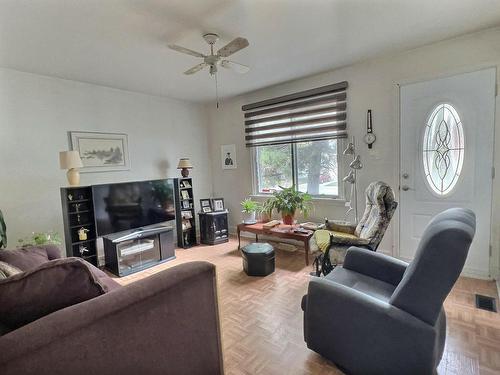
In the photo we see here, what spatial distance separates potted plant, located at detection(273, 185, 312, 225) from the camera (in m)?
3.68

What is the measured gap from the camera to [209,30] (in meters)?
2.33

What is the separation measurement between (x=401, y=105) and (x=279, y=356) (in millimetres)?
2888

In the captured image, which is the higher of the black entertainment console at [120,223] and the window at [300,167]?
the window at [300,167]

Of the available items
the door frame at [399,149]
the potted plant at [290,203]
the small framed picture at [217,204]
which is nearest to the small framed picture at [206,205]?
the small framed picture at [217,204]

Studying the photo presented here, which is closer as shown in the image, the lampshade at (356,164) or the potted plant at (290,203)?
the lampshade at (356,164)

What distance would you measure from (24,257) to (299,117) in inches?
135

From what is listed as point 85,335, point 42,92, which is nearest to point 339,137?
point 85,335

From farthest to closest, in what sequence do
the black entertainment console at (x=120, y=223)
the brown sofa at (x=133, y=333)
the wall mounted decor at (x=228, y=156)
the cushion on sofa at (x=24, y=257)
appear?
the wall mounted decor at (x=228, y=156)
the black entertainment console at (x=120, y=223)
the cushion on sofa at (x=24, y=257)
the brown sofa at (x=133, y=333)

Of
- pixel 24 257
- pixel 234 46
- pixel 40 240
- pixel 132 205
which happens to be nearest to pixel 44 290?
pixel 24 257

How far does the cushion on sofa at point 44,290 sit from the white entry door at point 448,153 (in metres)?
3.20

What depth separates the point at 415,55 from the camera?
2949mm

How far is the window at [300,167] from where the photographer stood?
3.76m

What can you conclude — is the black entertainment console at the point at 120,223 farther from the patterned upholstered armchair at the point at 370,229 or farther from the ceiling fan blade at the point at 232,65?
the patterned upholstered armchair at the point at 370,229

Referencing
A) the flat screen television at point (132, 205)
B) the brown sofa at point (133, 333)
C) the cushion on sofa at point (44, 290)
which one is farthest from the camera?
the flat screen television at point (132, 205)
